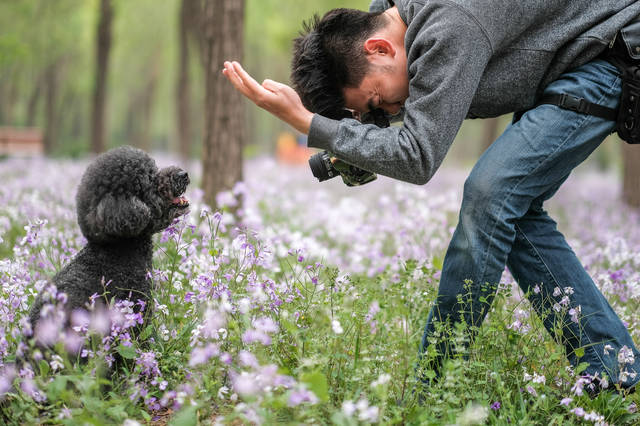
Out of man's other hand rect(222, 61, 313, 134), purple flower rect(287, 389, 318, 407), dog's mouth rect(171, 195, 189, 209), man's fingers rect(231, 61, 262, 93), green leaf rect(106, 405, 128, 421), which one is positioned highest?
man's fingers rect(231, 61, 262, 93)

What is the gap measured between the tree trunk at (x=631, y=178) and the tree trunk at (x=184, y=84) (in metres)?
8.74

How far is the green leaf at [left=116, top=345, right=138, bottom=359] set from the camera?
2247 mm

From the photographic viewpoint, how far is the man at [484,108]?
7.27ft

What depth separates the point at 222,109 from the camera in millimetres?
5383

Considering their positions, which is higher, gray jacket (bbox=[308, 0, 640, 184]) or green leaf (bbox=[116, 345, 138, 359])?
gray jacket (bbox=[308, 0, 640, 184])

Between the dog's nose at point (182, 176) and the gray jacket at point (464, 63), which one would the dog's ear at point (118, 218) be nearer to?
the dog's nose at point (182, 176)

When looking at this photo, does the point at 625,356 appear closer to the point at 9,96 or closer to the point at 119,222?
the point at 119,222

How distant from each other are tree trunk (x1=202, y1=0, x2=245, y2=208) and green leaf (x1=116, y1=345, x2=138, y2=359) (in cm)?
322

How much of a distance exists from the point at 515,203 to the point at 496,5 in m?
0.79

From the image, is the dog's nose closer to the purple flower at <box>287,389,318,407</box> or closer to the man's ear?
the man's ear

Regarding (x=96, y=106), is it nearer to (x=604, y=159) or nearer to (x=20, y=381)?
(x=20, y=381)

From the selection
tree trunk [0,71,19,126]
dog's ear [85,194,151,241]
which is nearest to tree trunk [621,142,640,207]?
dog's ear [85,194,151,241]

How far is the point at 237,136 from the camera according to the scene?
5461mm

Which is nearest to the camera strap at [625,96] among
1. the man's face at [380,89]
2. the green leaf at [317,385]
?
the man's face at [380,89]
